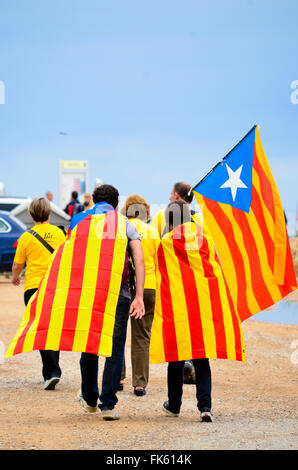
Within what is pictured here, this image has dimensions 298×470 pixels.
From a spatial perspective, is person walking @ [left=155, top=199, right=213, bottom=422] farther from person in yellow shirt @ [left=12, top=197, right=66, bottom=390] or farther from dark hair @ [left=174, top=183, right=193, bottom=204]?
person in yellow shirt @ [left=12, top=197, right=66, bottom=390]

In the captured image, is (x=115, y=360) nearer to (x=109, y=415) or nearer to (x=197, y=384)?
(x=109, y=415)

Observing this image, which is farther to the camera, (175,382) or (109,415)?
(175,382)

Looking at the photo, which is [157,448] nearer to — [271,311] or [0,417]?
[0,417]

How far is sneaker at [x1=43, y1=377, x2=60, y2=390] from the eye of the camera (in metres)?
8.20

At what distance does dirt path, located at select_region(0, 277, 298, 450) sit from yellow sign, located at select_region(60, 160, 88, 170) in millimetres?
30003

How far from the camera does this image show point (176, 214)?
7199mm

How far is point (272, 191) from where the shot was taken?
912cm

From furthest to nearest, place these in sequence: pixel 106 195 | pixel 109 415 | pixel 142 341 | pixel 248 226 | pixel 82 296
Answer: pixel 248 226
pixel 142 341
pixel 106 195
pixel 109 415
pixel 82 296

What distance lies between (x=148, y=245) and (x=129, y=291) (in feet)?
4.64

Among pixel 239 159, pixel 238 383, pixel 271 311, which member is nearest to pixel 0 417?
pixel 238 383

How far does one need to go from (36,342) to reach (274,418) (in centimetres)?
189

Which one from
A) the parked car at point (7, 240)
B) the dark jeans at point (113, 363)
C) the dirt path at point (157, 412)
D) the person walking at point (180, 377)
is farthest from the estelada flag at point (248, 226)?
the parked car at point (7, 240)

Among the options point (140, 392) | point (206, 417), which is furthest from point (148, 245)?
point (206, 417)

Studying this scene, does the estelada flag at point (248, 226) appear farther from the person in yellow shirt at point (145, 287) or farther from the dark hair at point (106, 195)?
the dark hair at point (106, 195)
